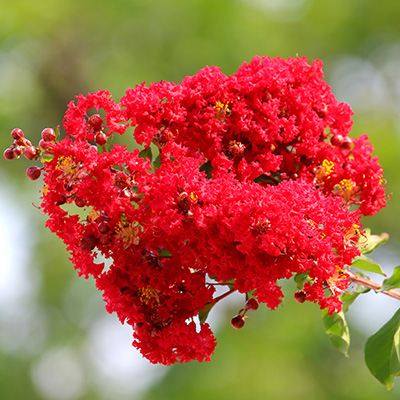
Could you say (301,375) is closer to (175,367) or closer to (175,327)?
(175,367)

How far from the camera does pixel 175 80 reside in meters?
8.06

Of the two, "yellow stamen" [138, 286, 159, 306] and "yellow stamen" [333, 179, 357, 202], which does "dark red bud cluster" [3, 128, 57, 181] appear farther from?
"yellow stamen" [333, 179, 357, 202]

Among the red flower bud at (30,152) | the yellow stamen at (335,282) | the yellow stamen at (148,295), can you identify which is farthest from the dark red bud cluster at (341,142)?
the red flower bud at (30,152)

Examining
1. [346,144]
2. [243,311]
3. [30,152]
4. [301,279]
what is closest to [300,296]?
[301,279]

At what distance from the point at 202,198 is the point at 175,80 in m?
7.03

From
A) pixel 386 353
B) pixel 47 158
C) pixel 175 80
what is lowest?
pixel 386 353

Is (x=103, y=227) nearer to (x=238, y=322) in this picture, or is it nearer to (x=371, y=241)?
(x=238, y=322)

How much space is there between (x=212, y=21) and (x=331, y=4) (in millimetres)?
2327

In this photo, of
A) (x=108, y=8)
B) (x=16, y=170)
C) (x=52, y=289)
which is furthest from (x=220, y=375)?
(x=108, y=8)

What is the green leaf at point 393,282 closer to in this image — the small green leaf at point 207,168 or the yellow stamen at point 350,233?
the yellow stamen at point 350,233

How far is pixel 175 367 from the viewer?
648cm

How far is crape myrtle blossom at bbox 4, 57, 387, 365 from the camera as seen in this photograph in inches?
46.9

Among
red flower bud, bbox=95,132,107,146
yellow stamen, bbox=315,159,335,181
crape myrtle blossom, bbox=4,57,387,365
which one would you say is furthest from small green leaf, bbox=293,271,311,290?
red flower bud, bbox=95,132,107,146

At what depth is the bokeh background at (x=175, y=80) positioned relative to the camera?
679 cm
